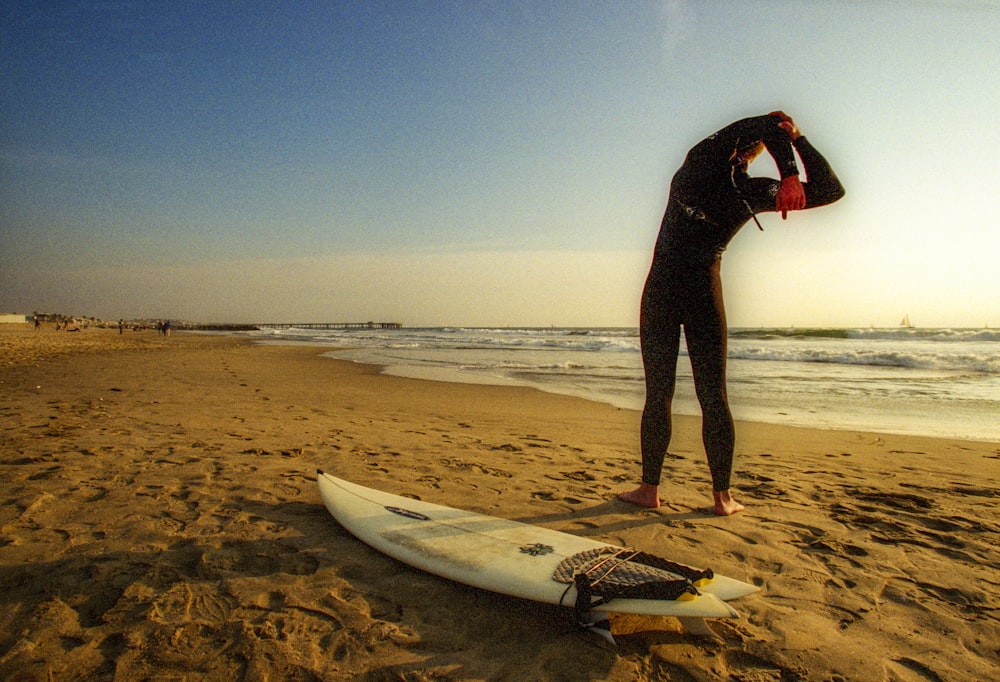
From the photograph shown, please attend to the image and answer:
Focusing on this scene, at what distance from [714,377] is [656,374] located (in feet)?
1.05

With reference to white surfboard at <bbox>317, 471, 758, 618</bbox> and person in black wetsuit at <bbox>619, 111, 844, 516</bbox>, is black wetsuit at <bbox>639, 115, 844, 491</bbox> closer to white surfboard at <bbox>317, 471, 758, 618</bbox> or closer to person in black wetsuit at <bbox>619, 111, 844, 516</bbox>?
person in black wetsuit at <bbox>619, 111, 844, 516</bbox>

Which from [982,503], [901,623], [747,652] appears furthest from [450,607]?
[982,503]

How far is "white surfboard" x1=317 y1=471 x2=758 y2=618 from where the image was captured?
177cm

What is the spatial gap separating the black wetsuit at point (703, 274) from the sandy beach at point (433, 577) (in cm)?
52

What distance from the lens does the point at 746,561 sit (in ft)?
7.72

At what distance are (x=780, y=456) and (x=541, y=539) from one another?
10.6 ft

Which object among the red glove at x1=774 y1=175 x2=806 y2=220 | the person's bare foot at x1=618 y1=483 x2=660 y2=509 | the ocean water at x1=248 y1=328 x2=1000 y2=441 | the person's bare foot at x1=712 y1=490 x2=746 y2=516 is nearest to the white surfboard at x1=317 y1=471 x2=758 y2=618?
the person's bare foot at x1=618 y1=483 x2=660 y2=509

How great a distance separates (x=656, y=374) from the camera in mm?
3049

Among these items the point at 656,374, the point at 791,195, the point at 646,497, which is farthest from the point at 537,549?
the point at 791,195

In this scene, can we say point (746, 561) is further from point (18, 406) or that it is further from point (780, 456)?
point (18, 406)

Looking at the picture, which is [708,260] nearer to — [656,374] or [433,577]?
[656,374]

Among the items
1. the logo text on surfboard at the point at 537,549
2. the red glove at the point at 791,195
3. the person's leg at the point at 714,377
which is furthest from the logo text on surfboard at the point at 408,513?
the red glove at the point at 791,195

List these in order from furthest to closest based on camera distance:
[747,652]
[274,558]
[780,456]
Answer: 1. [780,456]
2. [274,558]
3. [747,652]

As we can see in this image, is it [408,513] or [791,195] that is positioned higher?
[791,195]
